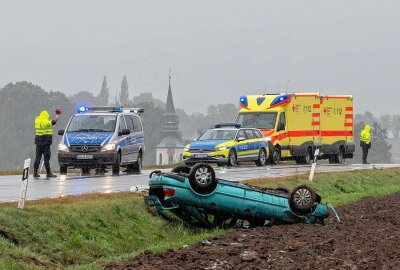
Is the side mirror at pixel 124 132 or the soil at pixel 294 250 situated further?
the side mirror at pixel 124 132

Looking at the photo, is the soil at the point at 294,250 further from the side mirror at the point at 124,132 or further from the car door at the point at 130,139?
the car door at the point at 130,139

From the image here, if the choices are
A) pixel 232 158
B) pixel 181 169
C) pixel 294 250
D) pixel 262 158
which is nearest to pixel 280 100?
pixel 262 158

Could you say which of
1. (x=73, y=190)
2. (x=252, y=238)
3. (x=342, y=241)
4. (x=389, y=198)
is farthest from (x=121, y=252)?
(x=389, y=198)

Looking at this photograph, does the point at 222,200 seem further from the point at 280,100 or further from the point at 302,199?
the point at 280,100

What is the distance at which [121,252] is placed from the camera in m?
14.7

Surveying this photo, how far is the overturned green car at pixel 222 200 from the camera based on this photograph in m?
16.3

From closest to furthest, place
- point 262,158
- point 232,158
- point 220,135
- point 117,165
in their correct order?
point 117,165
point 232,158
point 220,135
point 262,158

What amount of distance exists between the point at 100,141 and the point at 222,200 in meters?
12.5

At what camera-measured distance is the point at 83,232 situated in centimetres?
1470

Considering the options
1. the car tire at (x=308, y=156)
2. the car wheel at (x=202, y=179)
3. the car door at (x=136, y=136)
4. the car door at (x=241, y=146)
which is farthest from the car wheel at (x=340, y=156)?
the car wheel at (x=202, y=179)

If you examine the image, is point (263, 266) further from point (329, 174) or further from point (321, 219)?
point (329, 174)

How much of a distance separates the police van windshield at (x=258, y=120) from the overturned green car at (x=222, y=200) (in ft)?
76.3

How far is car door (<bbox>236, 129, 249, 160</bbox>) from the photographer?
37094 mm

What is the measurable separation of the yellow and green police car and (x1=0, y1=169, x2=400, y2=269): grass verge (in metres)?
16.7
